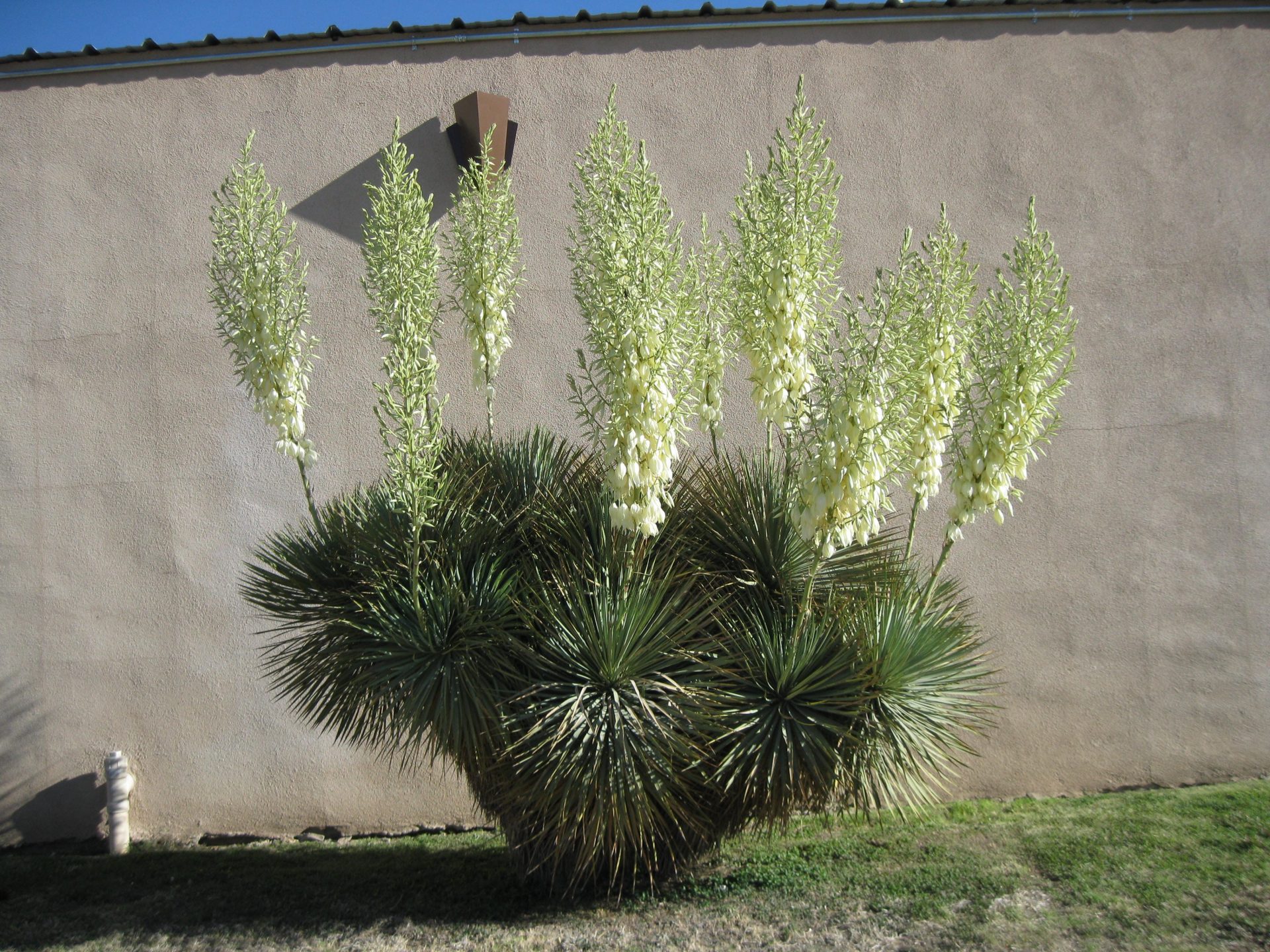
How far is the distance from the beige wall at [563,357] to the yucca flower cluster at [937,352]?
6.72 ft

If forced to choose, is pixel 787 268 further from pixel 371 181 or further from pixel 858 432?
pixel 371 181

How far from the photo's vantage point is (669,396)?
4035mm

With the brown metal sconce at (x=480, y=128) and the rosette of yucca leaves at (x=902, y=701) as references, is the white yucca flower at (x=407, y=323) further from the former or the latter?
the rosette of yucca leaves at (x=902, y=701)

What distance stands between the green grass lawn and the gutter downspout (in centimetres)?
477

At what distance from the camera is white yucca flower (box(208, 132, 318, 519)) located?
4.56 meters

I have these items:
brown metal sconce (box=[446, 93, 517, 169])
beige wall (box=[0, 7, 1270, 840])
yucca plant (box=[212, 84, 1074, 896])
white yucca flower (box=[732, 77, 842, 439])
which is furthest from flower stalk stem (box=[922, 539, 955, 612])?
brown metal sconce (box=[446, 93, 517, 169])

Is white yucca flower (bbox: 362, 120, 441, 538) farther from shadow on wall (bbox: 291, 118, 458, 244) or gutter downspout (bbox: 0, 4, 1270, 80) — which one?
gutter downspout (bbox: 0, 4, 1270, 80)

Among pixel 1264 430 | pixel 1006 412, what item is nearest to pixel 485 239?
pixel 1006 412

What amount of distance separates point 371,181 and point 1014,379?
13.7 ft

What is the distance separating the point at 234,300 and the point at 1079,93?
521 centimetres

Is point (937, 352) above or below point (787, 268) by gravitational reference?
below

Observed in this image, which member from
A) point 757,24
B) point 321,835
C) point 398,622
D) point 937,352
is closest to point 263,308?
point 398,622

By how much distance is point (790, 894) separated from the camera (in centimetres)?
455

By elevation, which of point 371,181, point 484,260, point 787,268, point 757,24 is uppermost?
point 757,24
